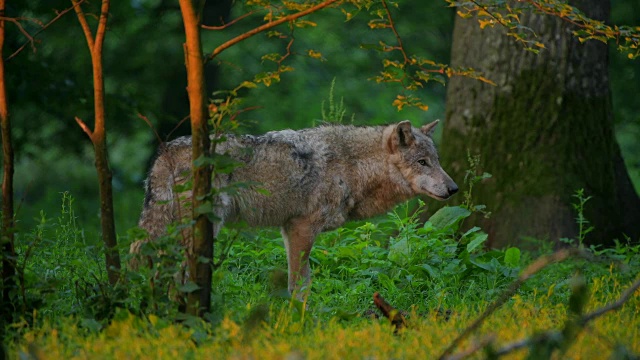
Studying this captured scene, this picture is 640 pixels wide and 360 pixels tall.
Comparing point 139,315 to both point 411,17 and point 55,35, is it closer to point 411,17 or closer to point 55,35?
point 55,35

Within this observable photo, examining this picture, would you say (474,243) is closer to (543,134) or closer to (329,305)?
(329,305)

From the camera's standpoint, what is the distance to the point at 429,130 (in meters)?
9.70

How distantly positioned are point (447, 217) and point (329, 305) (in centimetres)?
216

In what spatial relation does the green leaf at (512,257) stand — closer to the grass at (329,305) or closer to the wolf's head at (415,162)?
the grass at (329,305)

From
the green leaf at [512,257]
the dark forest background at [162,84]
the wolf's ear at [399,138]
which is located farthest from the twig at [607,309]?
the dark forest background at [162,84]

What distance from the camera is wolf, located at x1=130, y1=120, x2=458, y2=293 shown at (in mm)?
8117

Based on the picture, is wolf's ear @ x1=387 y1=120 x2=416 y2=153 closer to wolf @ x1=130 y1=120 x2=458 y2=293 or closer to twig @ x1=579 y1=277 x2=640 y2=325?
wolf @ x1=130 y1=120 x2=458 y2=293

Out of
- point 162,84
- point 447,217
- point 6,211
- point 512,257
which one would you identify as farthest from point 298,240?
point 162,84

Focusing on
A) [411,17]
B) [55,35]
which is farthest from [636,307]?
[411,17]

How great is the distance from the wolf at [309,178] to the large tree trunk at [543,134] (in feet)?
6.75

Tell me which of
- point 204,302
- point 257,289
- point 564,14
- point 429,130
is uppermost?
point 564,14

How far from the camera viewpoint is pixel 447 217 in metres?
9.38

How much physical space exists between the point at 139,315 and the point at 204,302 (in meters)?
0.55

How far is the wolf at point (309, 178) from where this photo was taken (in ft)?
26.6
